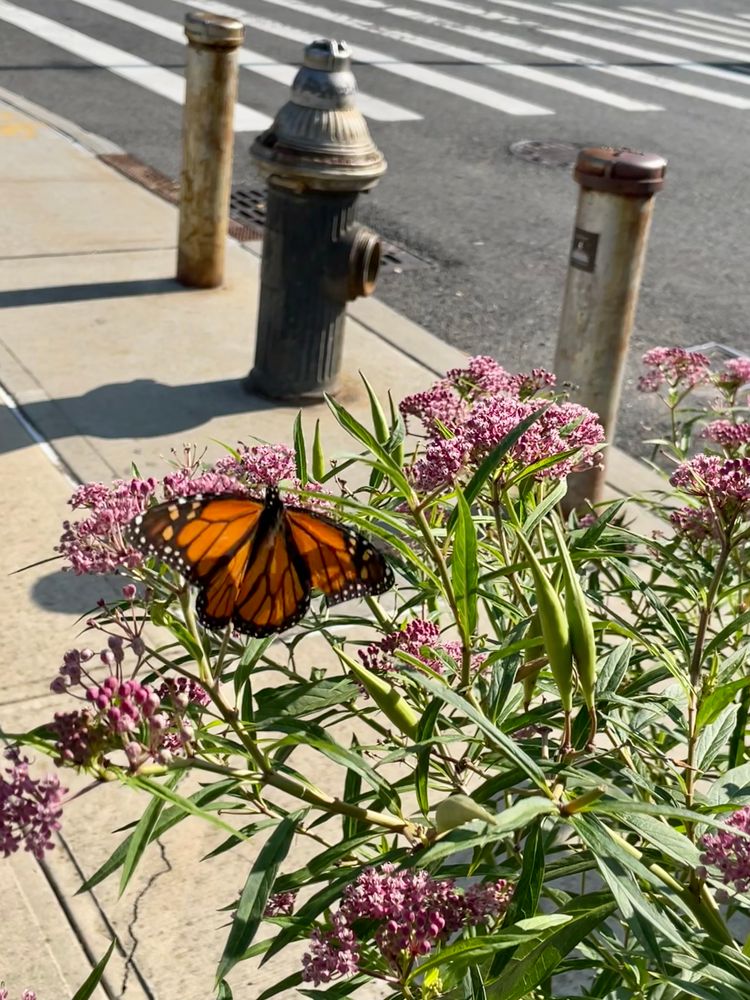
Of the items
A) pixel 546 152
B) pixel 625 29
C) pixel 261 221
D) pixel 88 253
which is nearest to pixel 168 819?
pixel 88 253

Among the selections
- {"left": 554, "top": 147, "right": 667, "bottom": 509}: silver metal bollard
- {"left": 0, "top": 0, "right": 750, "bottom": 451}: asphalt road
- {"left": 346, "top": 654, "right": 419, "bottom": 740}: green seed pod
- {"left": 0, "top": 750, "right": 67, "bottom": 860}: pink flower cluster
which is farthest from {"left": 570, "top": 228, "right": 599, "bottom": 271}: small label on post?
{"left": 0, "top": 750, "right": 67, "bottom": 860}: pink flower cluster

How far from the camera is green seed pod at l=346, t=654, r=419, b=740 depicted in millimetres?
1688

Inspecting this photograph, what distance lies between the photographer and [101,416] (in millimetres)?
5934

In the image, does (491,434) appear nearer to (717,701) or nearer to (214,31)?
(717,701)

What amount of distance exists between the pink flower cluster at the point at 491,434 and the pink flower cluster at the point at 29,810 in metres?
0.85

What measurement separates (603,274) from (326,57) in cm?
167

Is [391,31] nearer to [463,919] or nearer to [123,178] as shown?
[123,178]

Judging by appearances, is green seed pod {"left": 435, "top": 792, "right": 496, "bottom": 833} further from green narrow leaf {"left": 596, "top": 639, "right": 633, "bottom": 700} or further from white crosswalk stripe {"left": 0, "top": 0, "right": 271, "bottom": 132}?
white crosswalk stripe {"left": 0, "top": 0, "right": 271, "bottom": 132}

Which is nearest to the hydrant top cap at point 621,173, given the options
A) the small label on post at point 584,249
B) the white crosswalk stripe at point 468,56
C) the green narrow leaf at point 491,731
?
the small label on post at point 584,249

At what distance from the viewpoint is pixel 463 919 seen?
69.1 inches

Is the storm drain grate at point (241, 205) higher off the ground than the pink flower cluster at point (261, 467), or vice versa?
the pink flower cluster at point (261, 467)

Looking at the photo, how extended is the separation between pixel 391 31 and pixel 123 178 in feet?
29.4

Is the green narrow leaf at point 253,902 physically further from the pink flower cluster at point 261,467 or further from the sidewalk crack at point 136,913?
the sidewalk crack at point 136,913

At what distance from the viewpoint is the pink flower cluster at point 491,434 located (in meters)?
2.07
